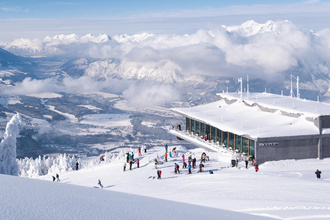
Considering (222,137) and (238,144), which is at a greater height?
(222,137)

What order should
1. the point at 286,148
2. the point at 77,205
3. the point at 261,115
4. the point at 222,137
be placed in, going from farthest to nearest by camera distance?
1. the point at 261,115
2. the point at 222,137
3. the point at 286,148
4. the point at 77,205

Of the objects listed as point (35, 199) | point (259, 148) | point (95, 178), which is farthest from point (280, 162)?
point (35, 199)

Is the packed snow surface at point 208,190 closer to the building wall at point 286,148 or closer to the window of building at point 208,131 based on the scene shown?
the building wall at point 286,148

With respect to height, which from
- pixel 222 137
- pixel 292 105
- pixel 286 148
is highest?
pixel 292 105

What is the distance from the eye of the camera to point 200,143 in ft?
212

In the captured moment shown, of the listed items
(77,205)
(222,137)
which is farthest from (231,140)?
(77,205)

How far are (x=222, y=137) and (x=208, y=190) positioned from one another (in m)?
26.9

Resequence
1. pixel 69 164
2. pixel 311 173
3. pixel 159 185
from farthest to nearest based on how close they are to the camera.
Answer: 1. pixel 69 164
2. pixel 311 173
3. pixel 159 185

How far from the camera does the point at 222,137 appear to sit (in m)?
58.8

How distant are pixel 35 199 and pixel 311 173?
117 feet

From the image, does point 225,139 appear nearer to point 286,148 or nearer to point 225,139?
point 225,139

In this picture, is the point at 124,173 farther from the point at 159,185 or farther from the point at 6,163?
the point at 6,163

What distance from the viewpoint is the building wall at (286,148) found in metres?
48.2

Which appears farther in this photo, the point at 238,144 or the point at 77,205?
the point at 238,144
